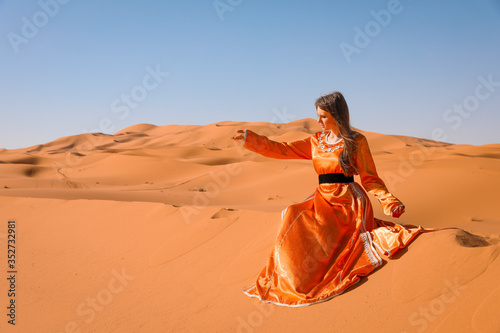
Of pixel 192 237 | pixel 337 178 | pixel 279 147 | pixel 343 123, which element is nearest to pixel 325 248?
pixel 337 178

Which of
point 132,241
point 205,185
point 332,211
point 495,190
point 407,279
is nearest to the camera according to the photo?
point 407,279

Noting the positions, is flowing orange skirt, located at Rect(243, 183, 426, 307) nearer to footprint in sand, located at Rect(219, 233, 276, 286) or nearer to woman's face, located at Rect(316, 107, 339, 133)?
footprint in sand, located at Rect(219, 233, 276, 286)

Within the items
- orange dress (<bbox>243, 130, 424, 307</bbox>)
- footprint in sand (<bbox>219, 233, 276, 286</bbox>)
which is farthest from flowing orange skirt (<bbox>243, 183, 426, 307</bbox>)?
footprint in sand (<bbox>219, 233, 276, 286</bbox>)

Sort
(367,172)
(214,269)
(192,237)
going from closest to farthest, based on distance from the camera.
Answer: (367,172)
(214,269)
(192,237)

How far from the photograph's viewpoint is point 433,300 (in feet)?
9.43

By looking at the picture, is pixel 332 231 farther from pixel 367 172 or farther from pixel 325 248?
pixel 367 172

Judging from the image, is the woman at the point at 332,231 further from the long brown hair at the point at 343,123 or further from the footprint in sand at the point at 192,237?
the footprint in sand at the point at 192,237

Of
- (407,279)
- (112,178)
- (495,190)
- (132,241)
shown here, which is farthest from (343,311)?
(112,178)

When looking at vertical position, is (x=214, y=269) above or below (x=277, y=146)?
below

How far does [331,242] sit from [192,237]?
8.49ft

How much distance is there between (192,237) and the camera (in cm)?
564

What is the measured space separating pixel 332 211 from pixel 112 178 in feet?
66.0

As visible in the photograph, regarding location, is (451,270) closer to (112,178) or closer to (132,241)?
(132,241)

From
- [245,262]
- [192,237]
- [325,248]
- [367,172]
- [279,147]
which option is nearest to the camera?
[325,248]
